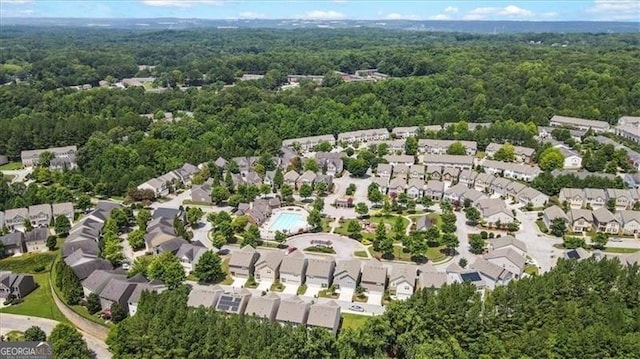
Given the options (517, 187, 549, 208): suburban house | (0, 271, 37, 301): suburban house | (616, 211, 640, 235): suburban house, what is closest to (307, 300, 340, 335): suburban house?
(0, 271, 37, 301): suburban house

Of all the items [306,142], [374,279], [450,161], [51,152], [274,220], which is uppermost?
[306,142]

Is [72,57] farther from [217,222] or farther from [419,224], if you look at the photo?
[419,224]

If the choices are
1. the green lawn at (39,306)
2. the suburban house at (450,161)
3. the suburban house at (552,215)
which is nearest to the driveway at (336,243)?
the suburban house at (552,215)

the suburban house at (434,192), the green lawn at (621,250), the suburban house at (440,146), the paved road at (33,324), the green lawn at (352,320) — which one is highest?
the suburban house at (440,146)

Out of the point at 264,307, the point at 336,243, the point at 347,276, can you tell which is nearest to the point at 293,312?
the point at 264,307

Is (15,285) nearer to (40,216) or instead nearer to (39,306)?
(39,306)

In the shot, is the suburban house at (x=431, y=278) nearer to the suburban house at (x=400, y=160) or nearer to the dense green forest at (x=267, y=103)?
the suburban house at (x=400, y=160)

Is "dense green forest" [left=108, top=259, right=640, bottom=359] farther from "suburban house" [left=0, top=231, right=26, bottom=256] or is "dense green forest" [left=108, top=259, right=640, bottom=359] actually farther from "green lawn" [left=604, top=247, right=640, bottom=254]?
"suburban house" [left=0, top=231, right=26, bottom=256]
